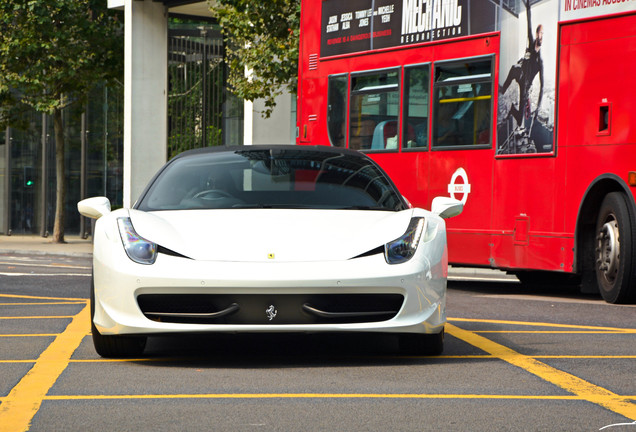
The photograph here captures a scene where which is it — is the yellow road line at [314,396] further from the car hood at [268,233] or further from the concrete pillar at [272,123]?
the concrete pillar at [272,123]

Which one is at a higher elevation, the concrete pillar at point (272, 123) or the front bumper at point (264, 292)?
the concrete pillar at point (272, 123)

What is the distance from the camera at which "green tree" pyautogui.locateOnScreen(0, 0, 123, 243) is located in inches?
1102

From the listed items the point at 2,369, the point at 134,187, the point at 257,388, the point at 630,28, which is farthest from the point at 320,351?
the point at 134,187

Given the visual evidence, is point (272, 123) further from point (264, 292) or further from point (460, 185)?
point (264, 292)

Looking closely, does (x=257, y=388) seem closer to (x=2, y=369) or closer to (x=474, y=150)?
(x=2, y=369)

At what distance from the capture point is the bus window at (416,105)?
507 inches

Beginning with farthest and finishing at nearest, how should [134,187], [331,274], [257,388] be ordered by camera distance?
[134,187] → [331,274] → [257,388]

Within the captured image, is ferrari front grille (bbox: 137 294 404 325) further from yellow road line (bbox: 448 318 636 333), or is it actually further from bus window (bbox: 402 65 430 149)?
bus window (bbox: 402 65 430 149)

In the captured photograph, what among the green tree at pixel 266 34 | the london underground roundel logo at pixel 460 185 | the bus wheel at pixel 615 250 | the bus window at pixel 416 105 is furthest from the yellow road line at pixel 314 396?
the green tree at pixel 266 34

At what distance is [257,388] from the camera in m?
5.56

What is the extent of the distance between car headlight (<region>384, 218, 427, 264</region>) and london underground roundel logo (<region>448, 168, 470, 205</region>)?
19.9 ft

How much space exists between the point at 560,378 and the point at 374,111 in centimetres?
801

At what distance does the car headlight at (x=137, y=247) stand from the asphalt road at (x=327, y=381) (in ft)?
1.95

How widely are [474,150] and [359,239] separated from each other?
627 centimetres
